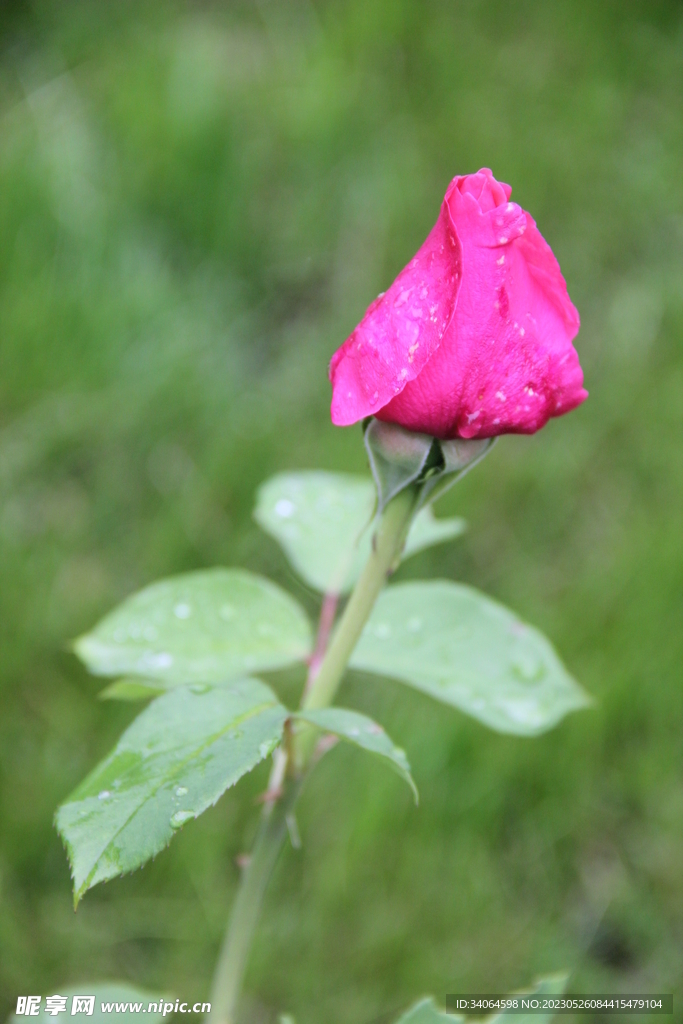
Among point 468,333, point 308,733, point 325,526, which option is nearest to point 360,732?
point 308,733

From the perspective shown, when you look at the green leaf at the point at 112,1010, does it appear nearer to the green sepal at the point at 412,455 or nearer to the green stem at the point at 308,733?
the green stem at the point at 308,733

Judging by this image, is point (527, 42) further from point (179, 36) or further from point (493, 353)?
point (493, 353)

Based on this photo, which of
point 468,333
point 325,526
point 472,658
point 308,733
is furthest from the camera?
point 325,526

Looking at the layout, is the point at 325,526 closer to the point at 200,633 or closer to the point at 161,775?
the point at 200,633

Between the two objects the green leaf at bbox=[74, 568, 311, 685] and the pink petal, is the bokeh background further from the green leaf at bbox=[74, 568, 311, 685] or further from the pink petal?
the pink petal

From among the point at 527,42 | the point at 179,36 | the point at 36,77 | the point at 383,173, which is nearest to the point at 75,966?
the point at 383,173

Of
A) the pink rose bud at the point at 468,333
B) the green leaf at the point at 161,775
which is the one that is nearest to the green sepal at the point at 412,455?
the pink rose bud at the point at 468,333
